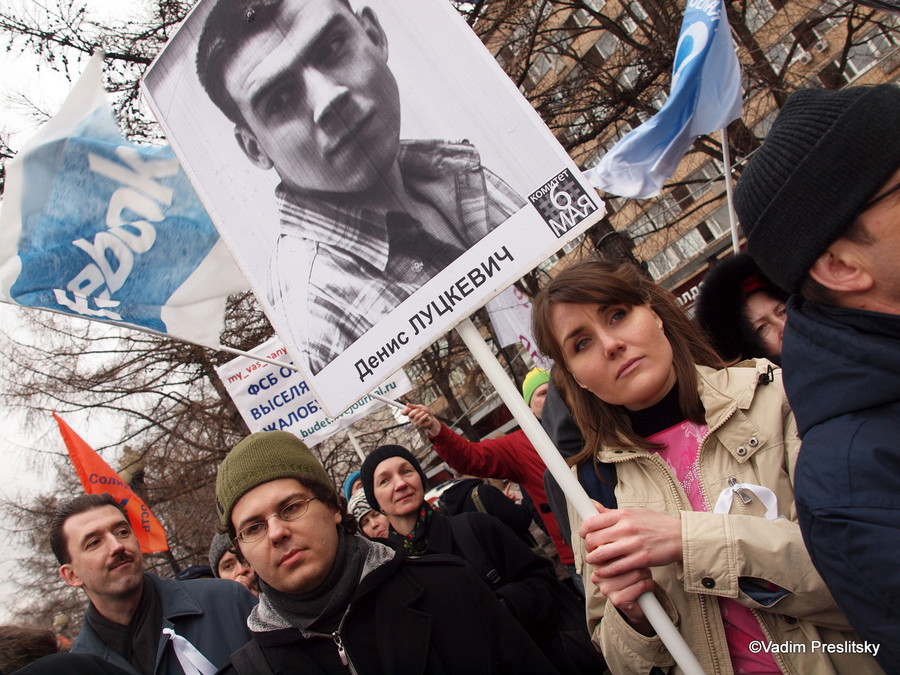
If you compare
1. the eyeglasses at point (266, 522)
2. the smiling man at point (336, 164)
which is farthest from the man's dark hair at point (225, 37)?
the eyeglasses at point (266, 522)

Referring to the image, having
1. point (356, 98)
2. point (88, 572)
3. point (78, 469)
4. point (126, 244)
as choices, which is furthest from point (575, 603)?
point (78, 469)

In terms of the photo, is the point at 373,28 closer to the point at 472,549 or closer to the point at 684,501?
the point at 684,501

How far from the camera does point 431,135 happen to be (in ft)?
6.50

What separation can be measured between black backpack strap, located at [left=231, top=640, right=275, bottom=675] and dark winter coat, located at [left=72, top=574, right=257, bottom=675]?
3.06 ft

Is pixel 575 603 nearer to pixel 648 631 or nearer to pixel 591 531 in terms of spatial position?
pixel 648 631

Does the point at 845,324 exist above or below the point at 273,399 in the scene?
below

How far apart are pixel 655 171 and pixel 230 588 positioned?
4339mm

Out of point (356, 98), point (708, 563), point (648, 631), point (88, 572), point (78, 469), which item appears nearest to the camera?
point (708, 563)

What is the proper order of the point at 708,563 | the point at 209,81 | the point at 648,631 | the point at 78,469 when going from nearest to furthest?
the point at 708,563 → the point at 648,631 → the point at 209,81 → the point at 78,469

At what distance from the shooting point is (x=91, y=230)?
3676 millimetres

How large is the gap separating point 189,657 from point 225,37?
2452 mm

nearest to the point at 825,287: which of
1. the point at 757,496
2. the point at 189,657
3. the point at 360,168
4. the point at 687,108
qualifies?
the point at 757,496

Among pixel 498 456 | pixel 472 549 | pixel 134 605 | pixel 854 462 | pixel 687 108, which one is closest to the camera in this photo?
pixel 854 462

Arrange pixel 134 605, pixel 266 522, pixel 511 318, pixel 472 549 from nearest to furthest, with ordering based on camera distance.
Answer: pixel 266 522 → pixel 134 605 → pixel 472 549 → pixel 511 318
